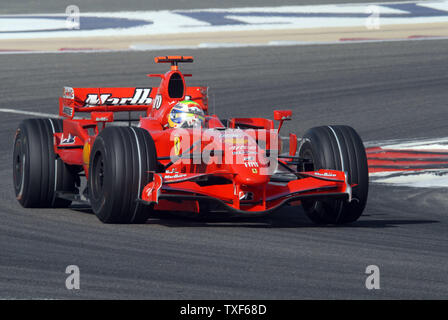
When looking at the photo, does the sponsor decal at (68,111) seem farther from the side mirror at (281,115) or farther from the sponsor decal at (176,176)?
the sponsor decal at (176,176)

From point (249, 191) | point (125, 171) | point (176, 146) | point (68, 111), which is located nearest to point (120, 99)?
point (68, 111)

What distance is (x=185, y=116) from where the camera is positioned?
11.6 metres

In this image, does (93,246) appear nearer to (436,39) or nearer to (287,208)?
(287,208)

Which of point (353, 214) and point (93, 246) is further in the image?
point (353, 214)

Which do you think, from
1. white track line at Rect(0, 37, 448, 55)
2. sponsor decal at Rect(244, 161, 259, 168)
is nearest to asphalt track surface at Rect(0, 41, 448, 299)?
sponsor decal at Rect(244, 161, 259, 168)

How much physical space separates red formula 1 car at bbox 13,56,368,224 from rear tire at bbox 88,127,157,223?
0.4 inches

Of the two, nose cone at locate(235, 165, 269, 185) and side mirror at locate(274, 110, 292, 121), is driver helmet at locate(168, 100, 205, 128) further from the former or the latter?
nose cone at locate(235, 165, 269, 185)

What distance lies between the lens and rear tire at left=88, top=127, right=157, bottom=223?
10320 millimetres

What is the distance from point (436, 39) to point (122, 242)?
24812 millimetres

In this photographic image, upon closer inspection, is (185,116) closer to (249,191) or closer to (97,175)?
(97,175)

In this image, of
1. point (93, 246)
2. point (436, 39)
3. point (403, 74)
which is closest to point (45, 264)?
point (93, 246)

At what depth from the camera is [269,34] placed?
34.4m

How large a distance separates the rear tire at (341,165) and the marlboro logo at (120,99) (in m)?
3.05

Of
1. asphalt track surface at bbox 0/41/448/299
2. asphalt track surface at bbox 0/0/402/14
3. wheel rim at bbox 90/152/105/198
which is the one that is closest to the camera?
asphalt track surface at bbox 0/41/448/299
